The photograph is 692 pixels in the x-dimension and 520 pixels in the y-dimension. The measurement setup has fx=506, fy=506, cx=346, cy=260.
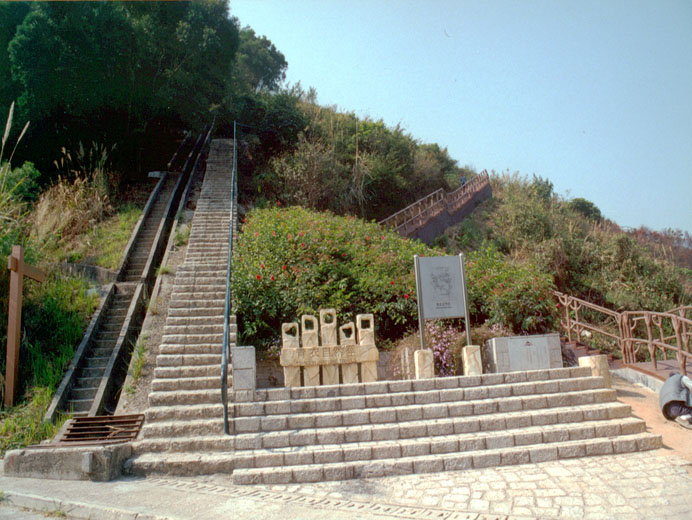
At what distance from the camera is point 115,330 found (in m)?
9.23

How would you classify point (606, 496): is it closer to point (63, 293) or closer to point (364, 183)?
point (63, 293)

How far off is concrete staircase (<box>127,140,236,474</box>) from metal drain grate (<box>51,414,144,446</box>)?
1.01 ft

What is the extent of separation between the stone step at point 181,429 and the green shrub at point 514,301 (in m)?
5.07

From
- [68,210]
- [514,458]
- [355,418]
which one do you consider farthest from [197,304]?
[68,210]

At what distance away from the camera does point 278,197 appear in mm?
15719

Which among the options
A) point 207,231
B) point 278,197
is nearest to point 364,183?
point 278,197

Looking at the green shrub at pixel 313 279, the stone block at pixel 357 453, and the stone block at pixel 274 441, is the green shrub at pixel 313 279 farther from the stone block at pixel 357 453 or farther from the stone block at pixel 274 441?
the stone block at pixel 357 453

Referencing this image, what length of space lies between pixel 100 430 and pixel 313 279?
13.7 ft

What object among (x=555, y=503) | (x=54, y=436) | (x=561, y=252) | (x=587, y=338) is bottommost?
(x=555, y=503)

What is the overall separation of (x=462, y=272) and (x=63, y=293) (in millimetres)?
7289

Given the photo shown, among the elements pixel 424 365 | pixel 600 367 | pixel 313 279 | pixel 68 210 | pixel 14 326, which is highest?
pixel 68 210

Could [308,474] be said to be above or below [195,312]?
below

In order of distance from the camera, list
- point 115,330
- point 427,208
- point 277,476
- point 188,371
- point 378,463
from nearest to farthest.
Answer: point 277,476 < point 378,463 < point 188,371 < point 115,330 < point 427,208

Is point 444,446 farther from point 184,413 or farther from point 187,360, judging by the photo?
point 187,360
